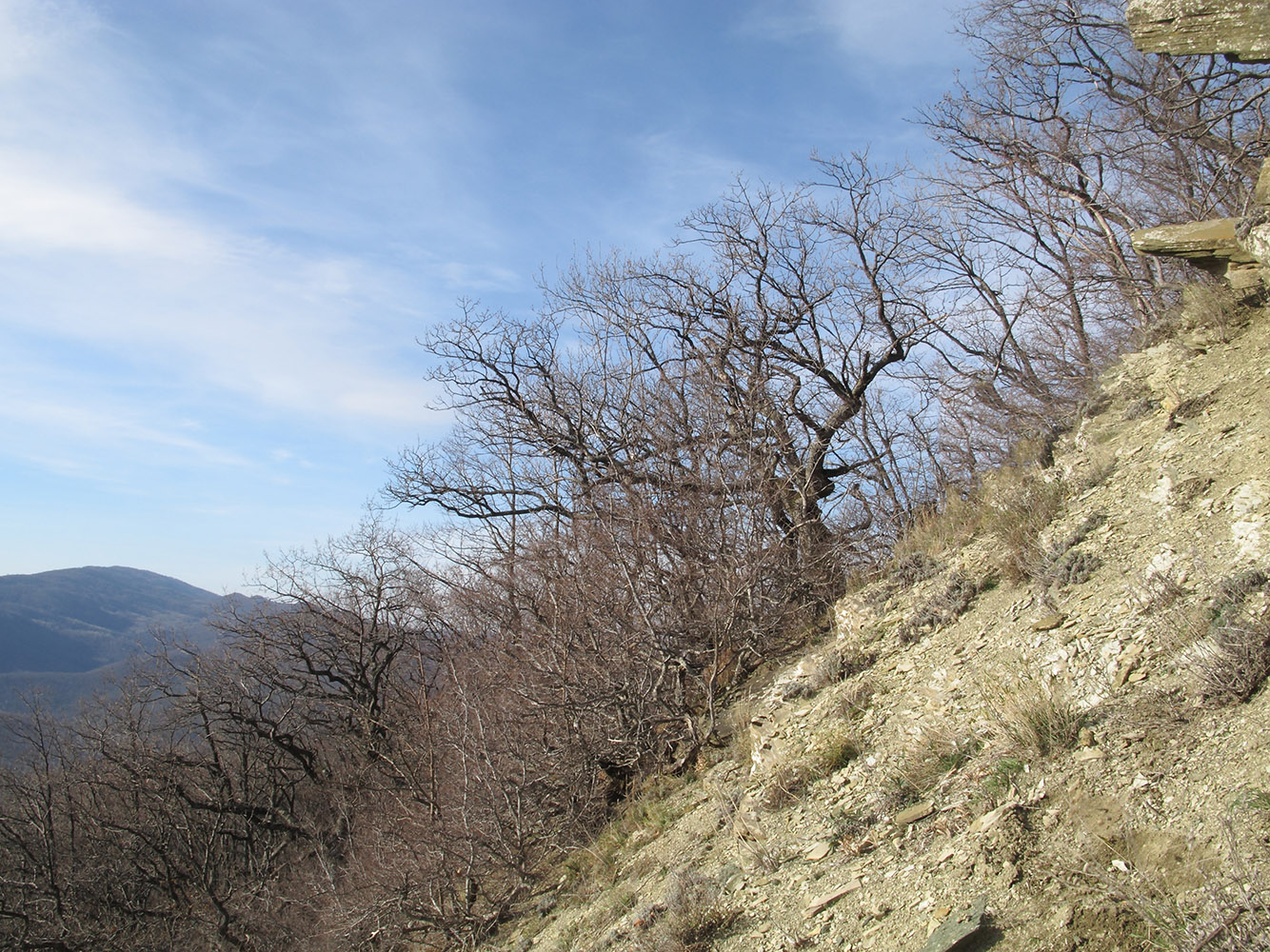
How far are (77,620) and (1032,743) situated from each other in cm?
18710

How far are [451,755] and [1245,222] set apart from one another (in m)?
9.83

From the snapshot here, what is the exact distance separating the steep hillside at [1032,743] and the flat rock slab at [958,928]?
0.06 ft

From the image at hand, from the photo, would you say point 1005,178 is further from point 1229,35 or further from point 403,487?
point 403,487

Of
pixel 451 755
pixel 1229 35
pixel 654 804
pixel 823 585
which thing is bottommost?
pixel 654 804

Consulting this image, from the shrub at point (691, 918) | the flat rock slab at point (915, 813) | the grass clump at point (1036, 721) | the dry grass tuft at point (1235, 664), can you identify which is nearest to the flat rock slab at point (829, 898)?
the flat rock slab at point (915, 813)

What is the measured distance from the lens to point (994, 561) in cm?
685

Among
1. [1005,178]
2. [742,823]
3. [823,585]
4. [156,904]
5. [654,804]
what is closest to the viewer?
[742,823]

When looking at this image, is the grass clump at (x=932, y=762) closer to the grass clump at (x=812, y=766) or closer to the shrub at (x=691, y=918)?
the grass clump at (x=812, y=766)

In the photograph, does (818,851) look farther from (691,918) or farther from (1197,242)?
(1197,242)

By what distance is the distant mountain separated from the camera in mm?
111812

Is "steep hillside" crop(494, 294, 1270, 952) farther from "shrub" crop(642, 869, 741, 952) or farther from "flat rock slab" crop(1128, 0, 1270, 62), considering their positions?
"flat rock slab" crop(1128, 0, 1270, 62)

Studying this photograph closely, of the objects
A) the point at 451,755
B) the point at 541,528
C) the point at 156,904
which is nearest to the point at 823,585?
the point at 541,528

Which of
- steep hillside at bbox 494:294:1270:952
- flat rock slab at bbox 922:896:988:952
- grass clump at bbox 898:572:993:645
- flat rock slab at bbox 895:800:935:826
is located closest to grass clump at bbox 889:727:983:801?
steep hillside at bbox 494:294:1270:952

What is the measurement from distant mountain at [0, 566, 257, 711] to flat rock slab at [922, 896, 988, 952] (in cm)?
10748
